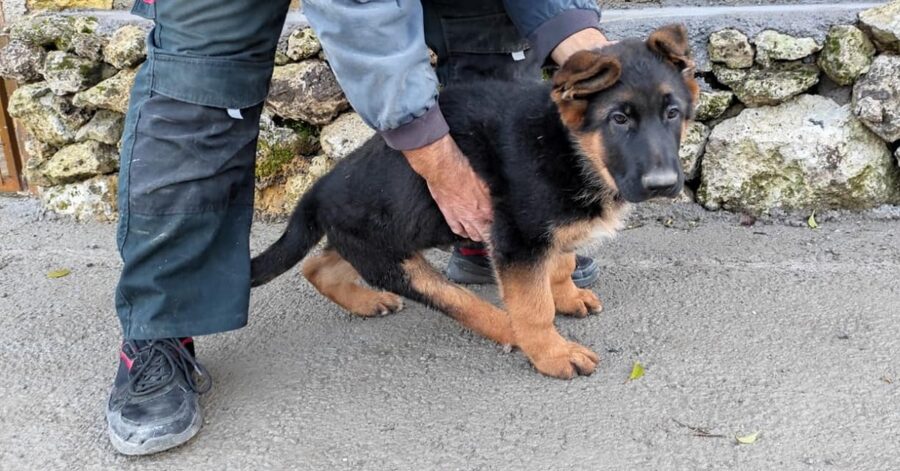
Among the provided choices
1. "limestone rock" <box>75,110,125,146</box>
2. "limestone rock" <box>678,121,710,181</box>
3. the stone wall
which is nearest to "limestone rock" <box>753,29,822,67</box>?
the stone wall

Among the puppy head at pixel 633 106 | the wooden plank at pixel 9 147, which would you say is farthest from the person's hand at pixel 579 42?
the wooden plank at pixel 9 147

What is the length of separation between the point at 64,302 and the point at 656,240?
273 centimetres

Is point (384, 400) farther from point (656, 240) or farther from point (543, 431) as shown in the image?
point (656, 240)

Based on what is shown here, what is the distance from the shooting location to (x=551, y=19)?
9.93ft

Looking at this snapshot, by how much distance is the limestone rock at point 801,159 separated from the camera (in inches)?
154

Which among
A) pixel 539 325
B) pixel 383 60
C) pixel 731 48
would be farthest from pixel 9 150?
pixel 731 48

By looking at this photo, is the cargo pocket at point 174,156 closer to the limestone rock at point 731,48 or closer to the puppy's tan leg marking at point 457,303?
the puppy's tan leg marking at point 457,303

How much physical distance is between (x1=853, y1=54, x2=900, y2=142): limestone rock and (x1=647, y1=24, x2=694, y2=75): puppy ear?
1606 millimetres

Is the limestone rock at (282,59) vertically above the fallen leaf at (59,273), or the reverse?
the limestone rock at (282,59)

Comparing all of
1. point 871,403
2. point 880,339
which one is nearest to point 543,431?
point 871,403

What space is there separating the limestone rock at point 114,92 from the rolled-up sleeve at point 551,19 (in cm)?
219

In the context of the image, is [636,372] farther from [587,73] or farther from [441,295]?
[587,73]

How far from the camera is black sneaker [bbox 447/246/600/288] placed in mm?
3627

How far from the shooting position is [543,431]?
104 inches
